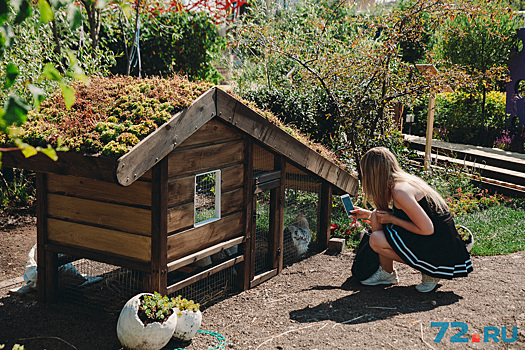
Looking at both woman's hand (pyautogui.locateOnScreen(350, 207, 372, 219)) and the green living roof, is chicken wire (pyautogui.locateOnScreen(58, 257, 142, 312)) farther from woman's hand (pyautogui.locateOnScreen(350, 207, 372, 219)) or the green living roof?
woman's hand (pyautogui.locateOnScreen(350, 207, 372, 219))

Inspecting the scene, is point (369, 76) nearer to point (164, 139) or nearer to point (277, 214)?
point (277, 214)

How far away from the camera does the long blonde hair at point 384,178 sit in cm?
465

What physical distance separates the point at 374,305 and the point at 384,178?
3.64ft

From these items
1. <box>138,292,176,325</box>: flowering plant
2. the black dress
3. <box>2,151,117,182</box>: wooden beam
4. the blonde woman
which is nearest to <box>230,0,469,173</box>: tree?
the blonde woman

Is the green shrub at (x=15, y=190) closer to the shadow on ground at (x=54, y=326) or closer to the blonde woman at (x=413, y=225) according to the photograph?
the shadow on ground at (x=54, y=326)

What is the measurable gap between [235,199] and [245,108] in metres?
0.87

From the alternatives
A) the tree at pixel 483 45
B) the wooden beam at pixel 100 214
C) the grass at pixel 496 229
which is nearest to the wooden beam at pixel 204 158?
the wooden beam at pixel 100 214

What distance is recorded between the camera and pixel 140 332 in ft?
12.1

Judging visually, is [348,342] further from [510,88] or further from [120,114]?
[510,88]

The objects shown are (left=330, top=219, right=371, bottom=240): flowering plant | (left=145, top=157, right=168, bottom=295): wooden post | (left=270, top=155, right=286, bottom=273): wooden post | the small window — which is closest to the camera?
(left=145, top=157, right=168, bottom=295): wooden post

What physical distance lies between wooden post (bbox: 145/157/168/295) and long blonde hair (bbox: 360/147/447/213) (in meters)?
1.80

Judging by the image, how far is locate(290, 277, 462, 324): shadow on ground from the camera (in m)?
4.38

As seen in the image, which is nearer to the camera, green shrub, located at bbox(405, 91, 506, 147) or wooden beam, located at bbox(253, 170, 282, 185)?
wooden beam, located at bbox(253, 170, 282, 185)

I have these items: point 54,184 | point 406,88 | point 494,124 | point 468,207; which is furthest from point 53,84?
point 494,124
